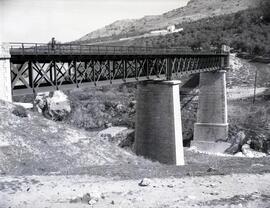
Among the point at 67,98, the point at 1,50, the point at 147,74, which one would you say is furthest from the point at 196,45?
the point at 1,50

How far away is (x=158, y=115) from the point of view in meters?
31.9

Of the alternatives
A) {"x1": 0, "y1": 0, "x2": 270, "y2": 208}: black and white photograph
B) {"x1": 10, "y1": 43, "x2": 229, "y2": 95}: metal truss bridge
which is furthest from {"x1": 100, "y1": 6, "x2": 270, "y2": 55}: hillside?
{"x1": 10, "y1": 43, "x2": 229, "y2": 95}: metal truss bridge

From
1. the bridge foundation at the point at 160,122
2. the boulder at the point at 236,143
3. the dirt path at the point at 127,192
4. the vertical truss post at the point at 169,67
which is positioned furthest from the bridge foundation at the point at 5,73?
the boulder at the point at 236,143

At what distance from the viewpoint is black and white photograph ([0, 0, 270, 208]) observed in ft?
47.6

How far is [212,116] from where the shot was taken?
159 feet

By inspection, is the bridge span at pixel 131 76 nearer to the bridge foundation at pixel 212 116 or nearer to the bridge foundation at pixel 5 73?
the bridge foundation at pixel 5 73

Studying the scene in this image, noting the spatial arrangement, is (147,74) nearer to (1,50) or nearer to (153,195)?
(1,50)

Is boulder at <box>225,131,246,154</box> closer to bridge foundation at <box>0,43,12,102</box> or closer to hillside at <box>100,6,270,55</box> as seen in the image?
hillside at <box>100,6,270,55</box>

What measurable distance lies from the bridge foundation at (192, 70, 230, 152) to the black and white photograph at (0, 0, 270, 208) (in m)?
0.12

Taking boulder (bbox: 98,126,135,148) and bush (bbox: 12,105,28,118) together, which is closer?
bush (bbox: 12,105,28,118)

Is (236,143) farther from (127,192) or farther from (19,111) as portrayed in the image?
(127,192)

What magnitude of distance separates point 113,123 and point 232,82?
61.5ft

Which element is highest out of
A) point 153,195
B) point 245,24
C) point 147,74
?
point 245,24

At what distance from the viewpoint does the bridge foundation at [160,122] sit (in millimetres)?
31438
